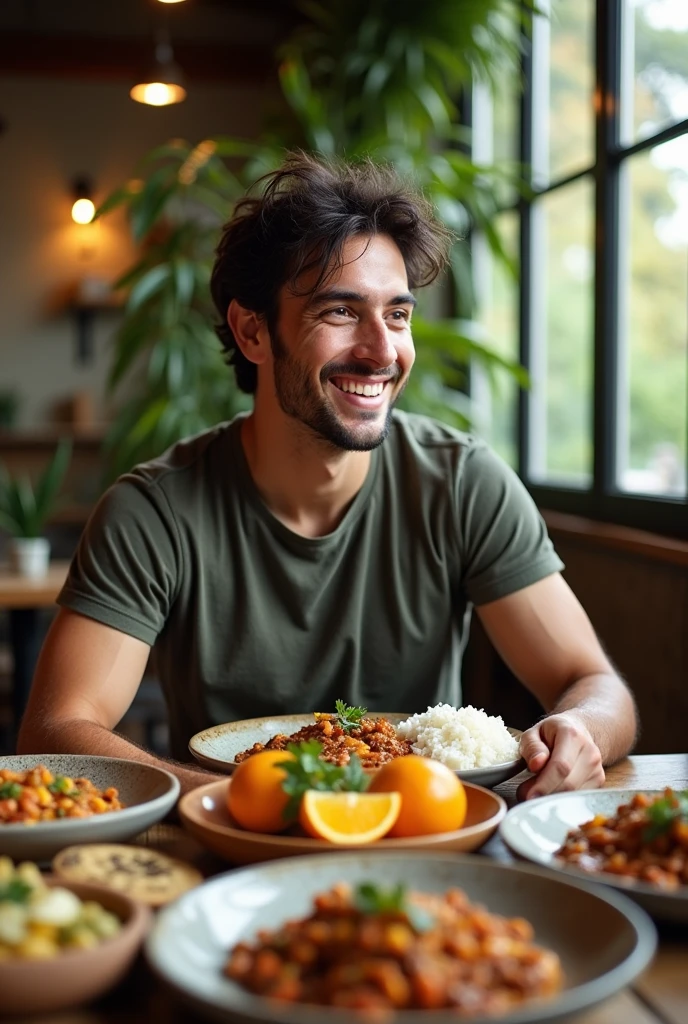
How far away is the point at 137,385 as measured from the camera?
23.4 ft

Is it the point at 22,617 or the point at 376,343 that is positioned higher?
the point at 376,343

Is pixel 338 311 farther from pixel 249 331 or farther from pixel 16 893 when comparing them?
pixel 16 893

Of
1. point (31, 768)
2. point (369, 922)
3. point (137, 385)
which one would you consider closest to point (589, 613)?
point (31, 768)

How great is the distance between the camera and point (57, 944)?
85cm

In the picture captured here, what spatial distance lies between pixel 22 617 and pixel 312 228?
224 cm

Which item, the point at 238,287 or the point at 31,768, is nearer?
the point at 31,768

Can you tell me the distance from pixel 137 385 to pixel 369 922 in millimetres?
6531

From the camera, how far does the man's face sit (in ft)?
6.35

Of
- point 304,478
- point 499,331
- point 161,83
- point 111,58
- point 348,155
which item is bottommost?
point 304,478

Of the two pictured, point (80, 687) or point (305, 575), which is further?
point (305, 575)

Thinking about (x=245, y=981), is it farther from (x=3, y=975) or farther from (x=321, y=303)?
(x=321, y=303)

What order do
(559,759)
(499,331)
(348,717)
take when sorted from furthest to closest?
(499,331) < (348,717) < (559,759)

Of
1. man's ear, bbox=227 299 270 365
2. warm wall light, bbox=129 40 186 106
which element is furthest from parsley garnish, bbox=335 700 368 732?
warm wall light, bbox=129 40 186 106

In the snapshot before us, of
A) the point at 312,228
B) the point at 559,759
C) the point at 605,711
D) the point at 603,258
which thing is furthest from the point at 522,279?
the point at 559,759
